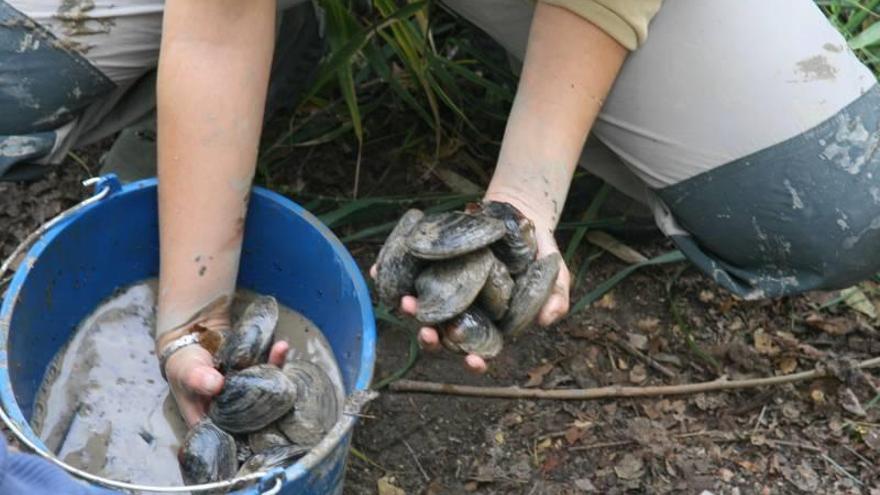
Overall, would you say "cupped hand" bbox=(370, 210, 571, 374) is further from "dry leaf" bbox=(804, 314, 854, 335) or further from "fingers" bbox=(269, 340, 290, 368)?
"dry leaf" bbox=(804, 314, 854, 335)

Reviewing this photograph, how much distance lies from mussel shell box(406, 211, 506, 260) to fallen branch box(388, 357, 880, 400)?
0.48 metres

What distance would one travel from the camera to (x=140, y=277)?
72.1 inches

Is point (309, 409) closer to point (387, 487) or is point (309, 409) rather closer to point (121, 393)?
point (387, 487)

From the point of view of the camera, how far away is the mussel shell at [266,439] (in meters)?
1.58

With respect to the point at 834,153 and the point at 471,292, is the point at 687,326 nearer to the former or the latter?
the point at 834,153

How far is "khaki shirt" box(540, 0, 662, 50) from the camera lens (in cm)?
154

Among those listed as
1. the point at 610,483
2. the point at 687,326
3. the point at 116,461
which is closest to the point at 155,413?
the point at 116,461

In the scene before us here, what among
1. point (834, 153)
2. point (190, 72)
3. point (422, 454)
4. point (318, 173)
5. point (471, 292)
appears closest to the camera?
point (471, 292)

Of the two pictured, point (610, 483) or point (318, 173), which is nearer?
point (610, 483)

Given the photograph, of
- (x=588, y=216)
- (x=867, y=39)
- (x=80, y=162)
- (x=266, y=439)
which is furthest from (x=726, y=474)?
(x=80, y=162)

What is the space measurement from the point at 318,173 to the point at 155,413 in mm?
585

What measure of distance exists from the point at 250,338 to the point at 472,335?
1.26 ft

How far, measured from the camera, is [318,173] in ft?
7.02

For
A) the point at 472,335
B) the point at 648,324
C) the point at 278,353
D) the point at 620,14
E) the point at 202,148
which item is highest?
the point at 620,14
